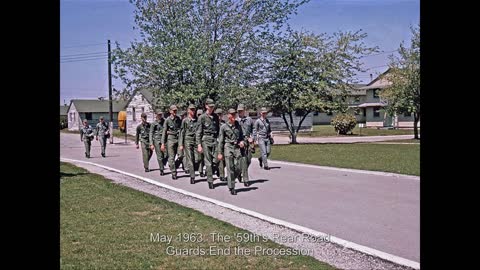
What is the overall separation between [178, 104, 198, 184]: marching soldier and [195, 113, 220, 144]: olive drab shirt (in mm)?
678

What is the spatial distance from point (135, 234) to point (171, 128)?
6.79m

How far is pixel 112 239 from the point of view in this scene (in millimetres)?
5516

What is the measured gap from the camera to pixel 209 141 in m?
10.4

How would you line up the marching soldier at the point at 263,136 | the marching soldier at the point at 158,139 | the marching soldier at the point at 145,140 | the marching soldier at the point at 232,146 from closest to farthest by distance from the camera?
the marching soldier at the point at 232,146, the marching soldier at the point at 158,139, the marching soldier at the point at 145,140, the marching soldier at the point at 263,136

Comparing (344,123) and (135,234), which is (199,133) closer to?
(135,234)

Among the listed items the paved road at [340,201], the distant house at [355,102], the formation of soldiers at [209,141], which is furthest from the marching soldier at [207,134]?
the distant house at [355,102]

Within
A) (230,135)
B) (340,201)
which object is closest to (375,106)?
(230,135)

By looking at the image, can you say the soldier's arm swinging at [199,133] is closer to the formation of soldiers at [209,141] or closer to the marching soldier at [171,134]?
the formation of soldiers at [209,141]

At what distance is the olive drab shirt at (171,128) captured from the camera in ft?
40.4

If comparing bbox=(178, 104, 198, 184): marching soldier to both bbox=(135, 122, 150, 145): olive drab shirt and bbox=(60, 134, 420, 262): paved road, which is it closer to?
bbox=(60, 134, 420, 262): paved road

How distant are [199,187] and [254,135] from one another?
448 centimetres

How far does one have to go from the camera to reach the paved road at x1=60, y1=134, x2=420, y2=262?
603 centimetres

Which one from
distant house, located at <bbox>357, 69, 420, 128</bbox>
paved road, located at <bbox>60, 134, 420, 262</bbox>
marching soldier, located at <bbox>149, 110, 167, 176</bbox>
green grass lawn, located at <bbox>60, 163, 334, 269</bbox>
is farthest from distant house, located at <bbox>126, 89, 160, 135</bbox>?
distant house, located at <bbox>357, 69, 420, 128</bbox>
